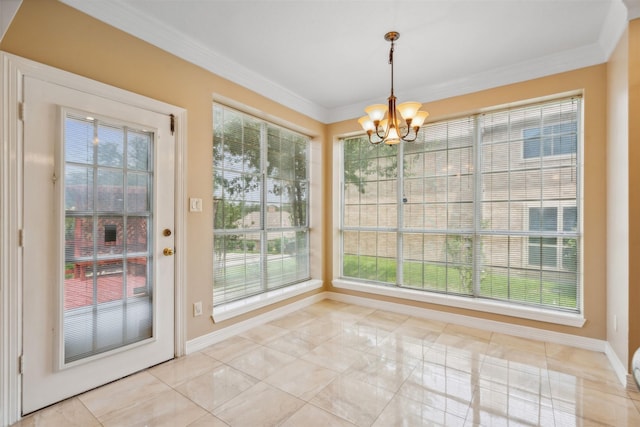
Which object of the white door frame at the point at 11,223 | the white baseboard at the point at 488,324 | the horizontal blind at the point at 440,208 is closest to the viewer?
the white door frame at the point at 11,223

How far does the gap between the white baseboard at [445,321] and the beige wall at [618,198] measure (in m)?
0.13

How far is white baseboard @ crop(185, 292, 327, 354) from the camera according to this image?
273 centimetres

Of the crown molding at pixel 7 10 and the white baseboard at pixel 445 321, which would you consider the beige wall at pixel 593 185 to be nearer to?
the white baseboard at pixel 445 321

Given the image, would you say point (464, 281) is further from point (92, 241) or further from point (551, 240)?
point (92, 241)

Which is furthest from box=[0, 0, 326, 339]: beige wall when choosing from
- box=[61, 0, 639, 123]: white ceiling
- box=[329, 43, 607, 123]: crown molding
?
box=[329, 43, 607, 123]: crown molding

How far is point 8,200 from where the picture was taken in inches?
68.6

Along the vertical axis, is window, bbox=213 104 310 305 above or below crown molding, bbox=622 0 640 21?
below

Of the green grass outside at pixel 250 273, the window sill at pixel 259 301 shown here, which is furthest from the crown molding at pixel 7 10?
the window sill at pixel 259 301

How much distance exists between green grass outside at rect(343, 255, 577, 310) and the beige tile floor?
0.46m

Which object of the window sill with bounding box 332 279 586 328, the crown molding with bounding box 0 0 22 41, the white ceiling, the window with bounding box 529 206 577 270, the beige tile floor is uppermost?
the white ceiling

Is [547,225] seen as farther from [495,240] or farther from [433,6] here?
[433,6]

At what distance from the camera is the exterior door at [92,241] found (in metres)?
1.85

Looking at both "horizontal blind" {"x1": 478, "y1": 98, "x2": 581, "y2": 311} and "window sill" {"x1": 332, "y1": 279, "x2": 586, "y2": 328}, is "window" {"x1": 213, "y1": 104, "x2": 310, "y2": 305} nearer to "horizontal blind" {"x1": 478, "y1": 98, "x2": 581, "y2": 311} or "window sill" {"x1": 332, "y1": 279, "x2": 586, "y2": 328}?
"window sill" {"x1": 332, "y1": 279, "x2": 586, "y2": 328}

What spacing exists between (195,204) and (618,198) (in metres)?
3.51
